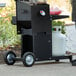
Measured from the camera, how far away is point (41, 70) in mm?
9891

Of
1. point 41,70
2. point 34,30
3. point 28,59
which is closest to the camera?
point 41,70

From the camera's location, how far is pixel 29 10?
10.8 metres

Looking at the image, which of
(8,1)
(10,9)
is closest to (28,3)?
(10,9)

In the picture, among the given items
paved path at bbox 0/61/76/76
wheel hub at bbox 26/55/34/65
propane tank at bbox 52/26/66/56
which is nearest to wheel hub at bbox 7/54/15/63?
paved path at bbox 0/61/76/76

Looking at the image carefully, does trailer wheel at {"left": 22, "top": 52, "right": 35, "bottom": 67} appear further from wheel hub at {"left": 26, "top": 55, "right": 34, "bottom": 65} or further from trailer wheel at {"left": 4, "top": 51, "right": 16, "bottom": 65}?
trailer wheel at {"left": 4, "top": 51, "right": 16, "bottom": 65}

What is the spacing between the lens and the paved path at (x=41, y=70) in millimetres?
9273

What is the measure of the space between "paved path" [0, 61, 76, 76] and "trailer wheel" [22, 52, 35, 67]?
0.12 metres

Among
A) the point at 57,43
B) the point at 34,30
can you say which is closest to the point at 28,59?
the point at 34,30

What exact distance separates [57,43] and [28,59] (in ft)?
3.57

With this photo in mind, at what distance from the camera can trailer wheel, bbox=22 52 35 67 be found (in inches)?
414

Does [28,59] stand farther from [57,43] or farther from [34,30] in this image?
[57,43]

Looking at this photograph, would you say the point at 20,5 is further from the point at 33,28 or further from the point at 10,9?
the point at 10,9

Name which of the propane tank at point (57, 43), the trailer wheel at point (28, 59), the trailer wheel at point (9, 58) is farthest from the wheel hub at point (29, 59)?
the propane tank at point (57, 43)

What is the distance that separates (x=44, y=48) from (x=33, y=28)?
572 mm
